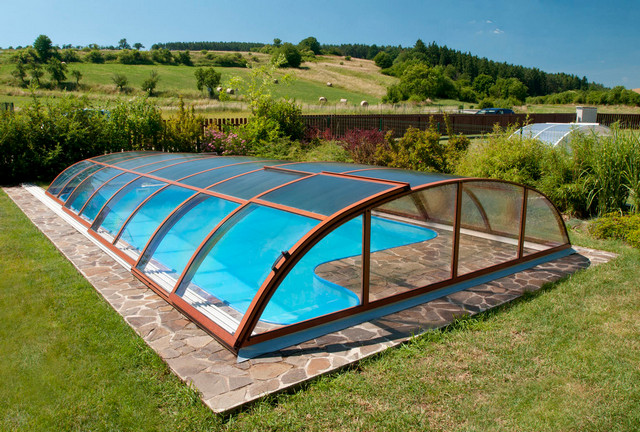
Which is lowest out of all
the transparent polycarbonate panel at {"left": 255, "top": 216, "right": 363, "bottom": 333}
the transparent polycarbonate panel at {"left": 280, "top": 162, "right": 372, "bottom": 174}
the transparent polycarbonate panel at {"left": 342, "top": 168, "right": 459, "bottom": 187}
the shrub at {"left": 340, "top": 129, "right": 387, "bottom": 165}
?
the transparent polycarbonate panel at {"left": 255, "top": 216, "right": 363, "bottom": 333}

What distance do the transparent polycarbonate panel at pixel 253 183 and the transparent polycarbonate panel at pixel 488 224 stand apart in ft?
6.97

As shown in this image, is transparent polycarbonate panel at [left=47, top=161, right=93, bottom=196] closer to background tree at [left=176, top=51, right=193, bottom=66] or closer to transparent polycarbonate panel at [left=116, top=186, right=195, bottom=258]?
transparent polycarbonate panel at [left=116, top=186, right=195, bottom=258]

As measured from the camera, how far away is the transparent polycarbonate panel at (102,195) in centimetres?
812

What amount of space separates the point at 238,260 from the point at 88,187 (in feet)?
19.8

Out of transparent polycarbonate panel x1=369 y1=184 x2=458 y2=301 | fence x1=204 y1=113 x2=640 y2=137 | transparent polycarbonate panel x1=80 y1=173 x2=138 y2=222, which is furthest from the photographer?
fence x1=204 y1=113 x2=640 y2=137

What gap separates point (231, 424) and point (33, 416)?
4.58ft

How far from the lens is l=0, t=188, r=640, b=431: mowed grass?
122 inches

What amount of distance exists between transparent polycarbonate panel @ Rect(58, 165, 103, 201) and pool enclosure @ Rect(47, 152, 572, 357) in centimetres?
293

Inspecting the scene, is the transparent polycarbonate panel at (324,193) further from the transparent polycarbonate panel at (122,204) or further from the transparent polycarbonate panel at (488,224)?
the transparent polycarbonate panel at (122,204)

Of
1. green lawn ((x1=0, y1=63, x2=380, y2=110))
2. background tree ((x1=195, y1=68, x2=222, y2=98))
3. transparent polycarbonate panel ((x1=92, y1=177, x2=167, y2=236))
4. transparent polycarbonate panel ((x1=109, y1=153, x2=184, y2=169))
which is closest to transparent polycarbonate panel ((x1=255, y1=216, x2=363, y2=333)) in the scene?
transparent polycarbonate panel ((x1=92, y1=177, x2=167, y2=236))

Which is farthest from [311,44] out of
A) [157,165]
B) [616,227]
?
[616,227]

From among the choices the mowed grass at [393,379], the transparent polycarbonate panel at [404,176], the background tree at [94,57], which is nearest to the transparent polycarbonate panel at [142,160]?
the mowed grass at [393,379]

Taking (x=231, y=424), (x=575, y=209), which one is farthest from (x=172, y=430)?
(x=575, y=209)

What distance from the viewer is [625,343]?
4164 millimetres
